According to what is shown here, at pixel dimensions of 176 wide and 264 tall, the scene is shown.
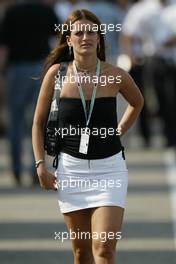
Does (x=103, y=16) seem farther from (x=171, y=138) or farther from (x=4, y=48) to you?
(x=171, y=138)

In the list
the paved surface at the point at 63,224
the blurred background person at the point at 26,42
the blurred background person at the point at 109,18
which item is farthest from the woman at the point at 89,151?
the blurred background person at the point at 109,18

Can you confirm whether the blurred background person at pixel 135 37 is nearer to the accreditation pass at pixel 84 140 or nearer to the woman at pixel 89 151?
the woman at pixel 89 151

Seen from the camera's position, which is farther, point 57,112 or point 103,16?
point 103,16

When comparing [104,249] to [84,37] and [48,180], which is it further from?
[84,37]

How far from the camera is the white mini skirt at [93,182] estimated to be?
650 cm

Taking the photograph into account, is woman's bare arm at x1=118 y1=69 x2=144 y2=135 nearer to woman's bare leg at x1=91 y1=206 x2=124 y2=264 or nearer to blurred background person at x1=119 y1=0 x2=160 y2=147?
woman's bare leg at x1=91 y1=206 x2=124 y2=264

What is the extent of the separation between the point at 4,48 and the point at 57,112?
6.81 m

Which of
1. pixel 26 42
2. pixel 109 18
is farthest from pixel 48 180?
pixel 109 18

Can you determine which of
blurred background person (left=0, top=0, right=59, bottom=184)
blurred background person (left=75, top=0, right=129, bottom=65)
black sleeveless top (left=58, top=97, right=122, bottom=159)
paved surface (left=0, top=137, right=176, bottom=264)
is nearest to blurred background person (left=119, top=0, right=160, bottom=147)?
blurred background person (left=75, top=0, right=129, bottom=65)

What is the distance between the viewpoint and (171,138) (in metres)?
17.2

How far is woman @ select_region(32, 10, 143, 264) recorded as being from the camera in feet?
21.3

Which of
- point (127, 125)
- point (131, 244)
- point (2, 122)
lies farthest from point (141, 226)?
point (2, 122)

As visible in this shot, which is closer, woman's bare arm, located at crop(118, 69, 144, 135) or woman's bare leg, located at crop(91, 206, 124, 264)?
woman's bare leg, located at crop(91, 206, 124, 264)

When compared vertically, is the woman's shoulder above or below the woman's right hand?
above
